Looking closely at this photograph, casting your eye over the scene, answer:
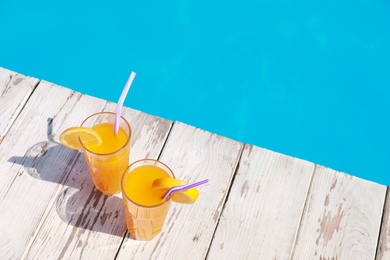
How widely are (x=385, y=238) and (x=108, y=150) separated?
92 centimetres

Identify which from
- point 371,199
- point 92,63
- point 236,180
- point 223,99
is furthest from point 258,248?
point 92,63

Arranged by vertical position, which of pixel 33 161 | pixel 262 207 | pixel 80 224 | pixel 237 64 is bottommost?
pixel 80 224

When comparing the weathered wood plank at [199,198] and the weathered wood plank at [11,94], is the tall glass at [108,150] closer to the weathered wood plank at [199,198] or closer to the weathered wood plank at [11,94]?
the weathered wood plank at [199,198]

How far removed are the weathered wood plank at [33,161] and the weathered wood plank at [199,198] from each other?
0.29m

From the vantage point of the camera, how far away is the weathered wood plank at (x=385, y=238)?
5.90 feet

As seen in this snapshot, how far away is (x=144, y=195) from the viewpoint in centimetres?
158

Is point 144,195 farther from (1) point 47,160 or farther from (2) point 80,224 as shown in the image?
(1) point 47,160

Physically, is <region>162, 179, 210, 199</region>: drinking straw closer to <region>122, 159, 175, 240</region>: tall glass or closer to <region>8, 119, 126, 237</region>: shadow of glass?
<region>122, 159, 175, 240</region>: tall glass

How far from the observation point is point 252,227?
1.81m

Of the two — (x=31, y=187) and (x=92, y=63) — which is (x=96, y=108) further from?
(x=92, y=63)

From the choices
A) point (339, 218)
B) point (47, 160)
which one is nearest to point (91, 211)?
point (47, 160)

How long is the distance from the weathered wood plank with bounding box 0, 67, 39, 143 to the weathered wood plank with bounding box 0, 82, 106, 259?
2cm

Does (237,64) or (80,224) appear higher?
(237,64)

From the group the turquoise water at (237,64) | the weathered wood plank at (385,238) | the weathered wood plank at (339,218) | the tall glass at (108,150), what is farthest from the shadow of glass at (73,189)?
the turquoise water at (237,64)
